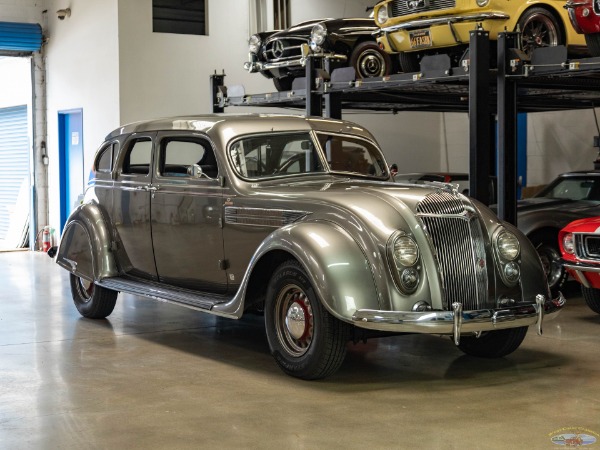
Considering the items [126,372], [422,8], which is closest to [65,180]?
[422,8]

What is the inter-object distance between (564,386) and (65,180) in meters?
12.3

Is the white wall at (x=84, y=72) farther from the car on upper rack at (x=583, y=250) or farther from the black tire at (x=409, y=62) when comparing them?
the car on upper rack at (x=583, y=250)

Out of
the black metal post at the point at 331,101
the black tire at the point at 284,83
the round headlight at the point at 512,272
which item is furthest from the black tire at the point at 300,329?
the black tire at the point at 284,83

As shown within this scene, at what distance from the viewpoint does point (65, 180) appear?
16.8m

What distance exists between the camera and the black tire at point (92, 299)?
342 inches

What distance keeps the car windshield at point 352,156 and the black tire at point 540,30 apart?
2811 millimetres

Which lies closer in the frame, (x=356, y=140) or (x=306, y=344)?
(x=306, y=344)

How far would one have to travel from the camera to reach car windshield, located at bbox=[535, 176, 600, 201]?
34.9ft

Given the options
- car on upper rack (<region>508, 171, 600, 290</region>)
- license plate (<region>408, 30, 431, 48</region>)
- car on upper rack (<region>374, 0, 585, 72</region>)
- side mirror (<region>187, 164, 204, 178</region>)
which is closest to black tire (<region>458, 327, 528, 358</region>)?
side mirror (<region>187, 164, 204, 178</region>)

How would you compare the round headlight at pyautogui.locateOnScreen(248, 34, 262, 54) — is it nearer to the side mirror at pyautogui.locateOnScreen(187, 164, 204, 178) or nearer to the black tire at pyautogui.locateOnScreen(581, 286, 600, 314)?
the side mirror at pyautogui.locateOnScreen(187, 164, 204, 178)

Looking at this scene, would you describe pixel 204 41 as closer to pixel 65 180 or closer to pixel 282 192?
pixel 65 180

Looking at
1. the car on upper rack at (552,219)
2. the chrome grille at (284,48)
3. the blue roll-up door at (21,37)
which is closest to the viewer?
the car on upper rack at (552,219)

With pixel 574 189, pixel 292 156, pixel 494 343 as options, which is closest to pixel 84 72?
pixel 574 189

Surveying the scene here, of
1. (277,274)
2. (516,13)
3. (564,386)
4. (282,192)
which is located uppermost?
(516,13)
